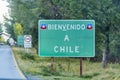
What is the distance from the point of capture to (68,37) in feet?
74.8

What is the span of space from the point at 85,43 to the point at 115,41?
18.2 m

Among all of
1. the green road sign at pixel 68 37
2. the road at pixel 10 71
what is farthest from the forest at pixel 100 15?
the green road sign at pixel 68 37

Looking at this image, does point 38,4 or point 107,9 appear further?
point 38,4

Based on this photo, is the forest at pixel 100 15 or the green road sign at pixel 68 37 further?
the forest at pixel 100 15

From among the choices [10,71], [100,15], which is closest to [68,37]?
[10,71]

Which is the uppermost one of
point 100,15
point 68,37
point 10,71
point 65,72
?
point 68,37

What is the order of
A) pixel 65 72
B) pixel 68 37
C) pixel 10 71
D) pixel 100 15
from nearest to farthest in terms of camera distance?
pixel 68 37, pixel 10 71, pixel 65 72, pixel 100 15

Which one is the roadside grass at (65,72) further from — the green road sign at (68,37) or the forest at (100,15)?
the forest at (100,15)

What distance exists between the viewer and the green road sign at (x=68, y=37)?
888 inches

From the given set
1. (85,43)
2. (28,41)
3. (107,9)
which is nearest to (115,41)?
(107,9)

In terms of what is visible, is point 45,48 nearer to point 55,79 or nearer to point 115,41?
point 55,79

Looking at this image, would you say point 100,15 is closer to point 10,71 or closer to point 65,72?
point 65,72

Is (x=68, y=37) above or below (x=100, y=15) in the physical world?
above

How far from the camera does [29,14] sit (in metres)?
56.7
